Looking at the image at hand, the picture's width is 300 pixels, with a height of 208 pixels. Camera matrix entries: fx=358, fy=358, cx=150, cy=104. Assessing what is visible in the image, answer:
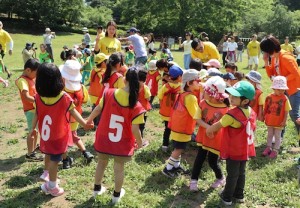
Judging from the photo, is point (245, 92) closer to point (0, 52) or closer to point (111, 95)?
point (111, 95)

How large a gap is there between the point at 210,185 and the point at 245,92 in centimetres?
151

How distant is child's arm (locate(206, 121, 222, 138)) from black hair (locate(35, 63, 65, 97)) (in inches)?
69.8

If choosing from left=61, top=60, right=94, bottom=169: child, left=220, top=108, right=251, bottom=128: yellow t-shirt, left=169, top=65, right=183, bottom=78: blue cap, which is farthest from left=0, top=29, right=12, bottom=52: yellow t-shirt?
left=220, top=108, right=251, bottom=128: yellow t-shirt

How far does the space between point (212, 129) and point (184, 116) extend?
2.52 ft

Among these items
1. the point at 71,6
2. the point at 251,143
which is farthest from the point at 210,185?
the point at 71,6

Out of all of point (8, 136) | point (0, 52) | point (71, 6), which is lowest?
point (8, 136)

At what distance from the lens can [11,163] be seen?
18.2 ft

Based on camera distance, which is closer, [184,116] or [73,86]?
[184,116]

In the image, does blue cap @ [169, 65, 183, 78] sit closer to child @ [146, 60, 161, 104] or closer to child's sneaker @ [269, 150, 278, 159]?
child's sneaker @ [269, 150, 278, 159]

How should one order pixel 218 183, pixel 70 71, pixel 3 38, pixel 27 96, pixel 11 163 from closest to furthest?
→ pixel 218 183, pixel 27 96, pixel 70 71, pixel 11 163, pixel 3 38

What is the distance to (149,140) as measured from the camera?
666 centimetres

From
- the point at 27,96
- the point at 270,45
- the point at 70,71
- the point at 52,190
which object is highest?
the point at 270,45

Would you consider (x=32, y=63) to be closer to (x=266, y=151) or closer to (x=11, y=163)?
(x=11, y=163)

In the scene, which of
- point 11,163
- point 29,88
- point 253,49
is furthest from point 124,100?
point 253,49
